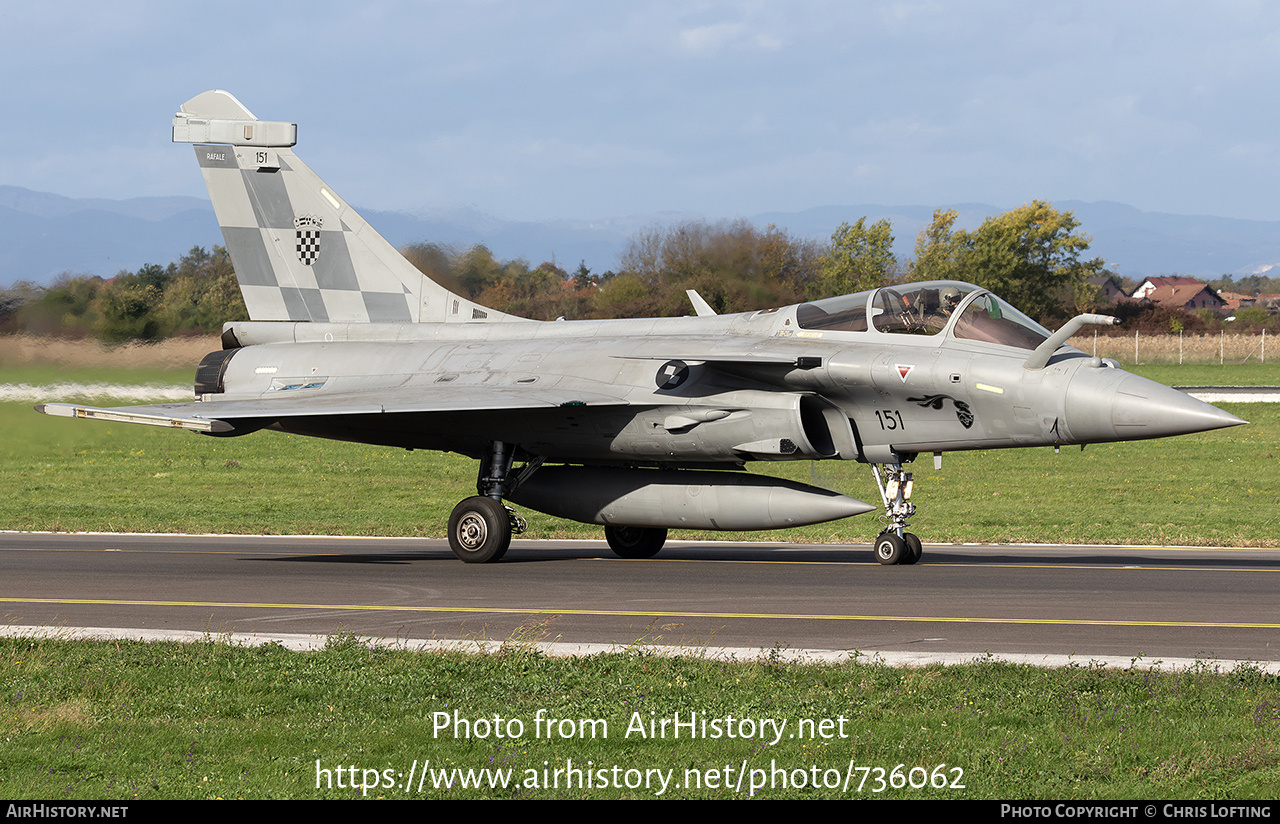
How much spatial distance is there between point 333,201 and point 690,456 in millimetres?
7692

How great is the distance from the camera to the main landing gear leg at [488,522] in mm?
15883

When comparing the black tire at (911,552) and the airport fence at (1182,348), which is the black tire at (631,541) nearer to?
the black tire at (911,552)

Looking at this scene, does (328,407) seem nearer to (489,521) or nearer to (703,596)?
(489,521)

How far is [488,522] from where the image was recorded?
15.9 m

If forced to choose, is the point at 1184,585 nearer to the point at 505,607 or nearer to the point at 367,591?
the point at 505,607

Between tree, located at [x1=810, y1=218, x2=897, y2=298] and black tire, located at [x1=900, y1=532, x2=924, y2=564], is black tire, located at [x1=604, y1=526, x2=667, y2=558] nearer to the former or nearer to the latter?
black tire, located at [x1=900, y1=532, x2=924, y2=564]

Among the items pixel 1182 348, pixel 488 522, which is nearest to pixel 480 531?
pixel 488 522

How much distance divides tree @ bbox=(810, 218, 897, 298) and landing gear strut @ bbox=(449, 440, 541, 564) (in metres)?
28.3

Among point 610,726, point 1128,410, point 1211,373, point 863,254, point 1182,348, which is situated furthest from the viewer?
point 1182,348

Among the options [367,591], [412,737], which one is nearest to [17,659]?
[412,737]

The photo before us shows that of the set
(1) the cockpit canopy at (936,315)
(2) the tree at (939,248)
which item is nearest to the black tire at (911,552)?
(1) the cockpit canopy at (936,315)

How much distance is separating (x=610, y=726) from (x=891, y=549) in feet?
28.1

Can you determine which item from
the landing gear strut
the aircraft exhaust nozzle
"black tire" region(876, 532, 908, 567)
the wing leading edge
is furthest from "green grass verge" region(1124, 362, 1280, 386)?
the wing leading edge

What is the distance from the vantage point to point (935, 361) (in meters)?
14.3
